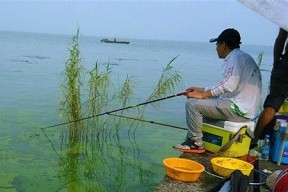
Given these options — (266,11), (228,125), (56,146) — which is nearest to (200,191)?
(228,125)

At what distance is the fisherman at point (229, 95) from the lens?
3678 mm

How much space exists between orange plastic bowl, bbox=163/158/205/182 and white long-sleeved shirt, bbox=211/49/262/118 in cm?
83

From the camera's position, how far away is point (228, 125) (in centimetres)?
378

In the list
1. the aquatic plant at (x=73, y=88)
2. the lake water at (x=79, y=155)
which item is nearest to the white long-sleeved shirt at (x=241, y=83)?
the lake water at (x=79, y=155)

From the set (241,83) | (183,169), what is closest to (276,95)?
(241,83)

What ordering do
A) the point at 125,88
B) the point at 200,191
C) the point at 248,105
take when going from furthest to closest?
the point at 125,88 → the point at 248,105 → the point at 200,191

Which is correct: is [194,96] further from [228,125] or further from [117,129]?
[117,129]

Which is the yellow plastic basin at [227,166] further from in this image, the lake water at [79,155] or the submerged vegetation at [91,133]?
the submerged vegetation at [91,133]

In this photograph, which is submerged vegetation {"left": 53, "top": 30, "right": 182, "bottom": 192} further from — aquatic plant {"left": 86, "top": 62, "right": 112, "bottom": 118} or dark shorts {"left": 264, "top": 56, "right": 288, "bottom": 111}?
dark shorts {"left": 264, "top": 56, "right": 288, "bottom": 111}

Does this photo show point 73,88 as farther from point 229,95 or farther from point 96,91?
point 229,95

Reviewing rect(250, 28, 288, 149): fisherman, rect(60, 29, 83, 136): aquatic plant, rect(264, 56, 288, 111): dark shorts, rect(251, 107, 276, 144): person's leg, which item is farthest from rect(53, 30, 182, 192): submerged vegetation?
rect(264, 56, 288, 111): dark shorts

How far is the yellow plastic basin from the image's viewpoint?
127 inches

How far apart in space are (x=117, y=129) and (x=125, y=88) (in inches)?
38.7

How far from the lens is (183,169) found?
3262mm
